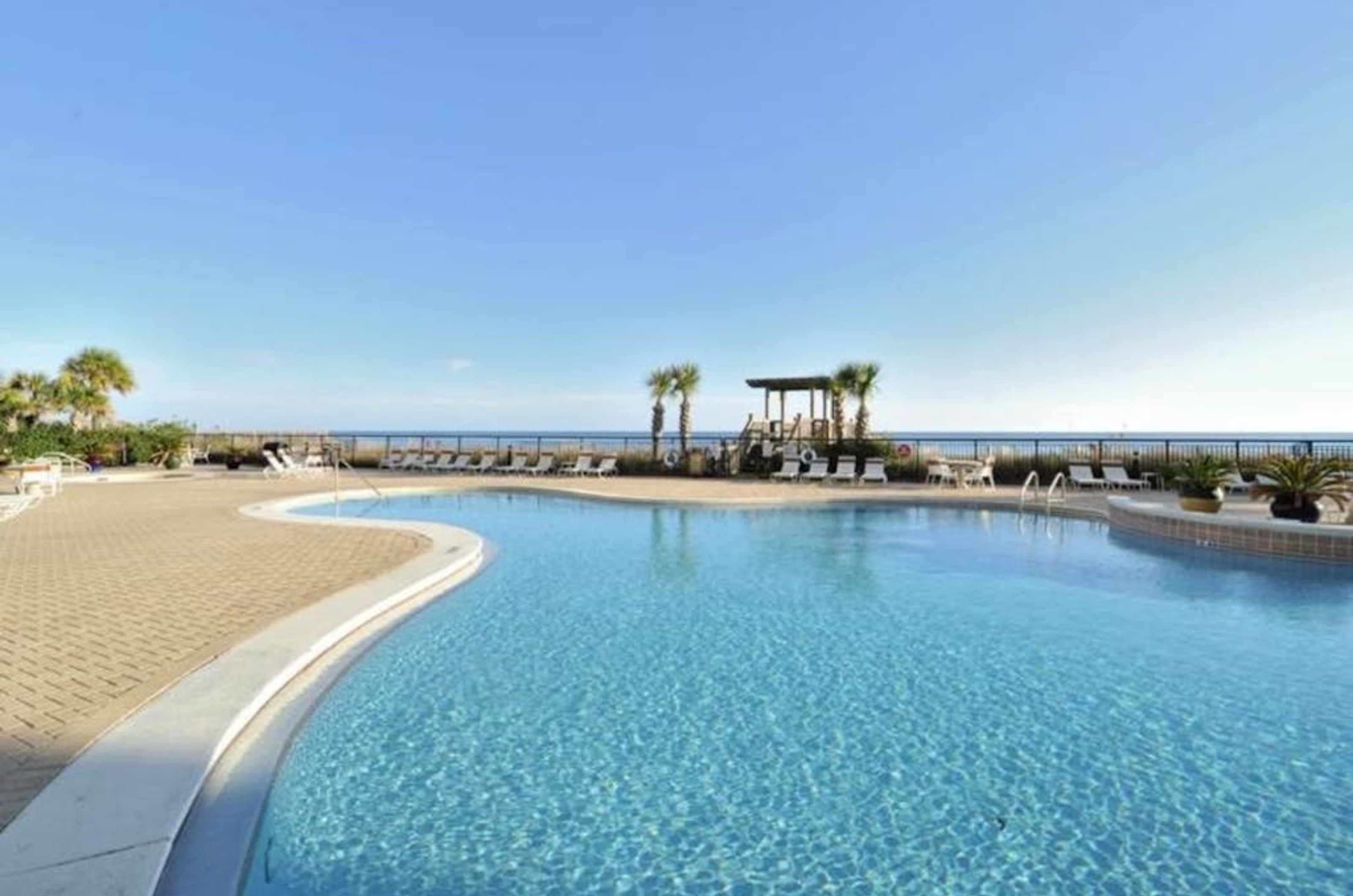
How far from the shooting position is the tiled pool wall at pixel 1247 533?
8148 millimetres

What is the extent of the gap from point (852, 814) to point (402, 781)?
6.18 ft

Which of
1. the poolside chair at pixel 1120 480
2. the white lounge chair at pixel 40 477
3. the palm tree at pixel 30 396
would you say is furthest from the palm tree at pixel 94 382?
the poolside chair at pixel 1120 480

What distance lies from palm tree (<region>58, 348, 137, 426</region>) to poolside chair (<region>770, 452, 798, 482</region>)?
21.7m

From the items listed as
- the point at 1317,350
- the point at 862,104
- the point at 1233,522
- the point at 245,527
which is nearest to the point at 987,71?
the point at 862,104

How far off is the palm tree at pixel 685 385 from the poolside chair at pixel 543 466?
4.46 m

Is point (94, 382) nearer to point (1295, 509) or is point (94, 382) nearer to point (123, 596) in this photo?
point (123, 596)

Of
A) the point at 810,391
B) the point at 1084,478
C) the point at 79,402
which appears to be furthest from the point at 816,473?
the point at 79,402

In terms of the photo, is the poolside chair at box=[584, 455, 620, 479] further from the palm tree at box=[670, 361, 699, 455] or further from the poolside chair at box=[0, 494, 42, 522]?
the poolside chair at box=[0, 494, 42, 522]

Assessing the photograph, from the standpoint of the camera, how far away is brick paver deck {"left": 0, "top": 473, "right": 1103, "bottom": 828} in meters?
3.07

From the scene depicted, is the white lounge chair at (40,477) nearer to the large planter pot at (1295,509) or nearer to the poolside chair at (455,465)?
the poolside chair at (455,465)

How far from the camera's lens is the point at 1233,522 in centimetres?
899

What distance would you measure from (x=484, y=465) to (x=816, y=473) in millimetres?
10821

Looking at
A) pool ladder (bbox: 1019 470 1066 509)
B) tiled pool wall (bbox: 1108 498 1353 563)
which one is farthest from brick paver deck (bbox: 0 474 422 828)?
pool ladder (bbox: 1019 470 1066 509)

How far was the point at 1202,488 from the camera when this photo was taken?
10070 millimetres
